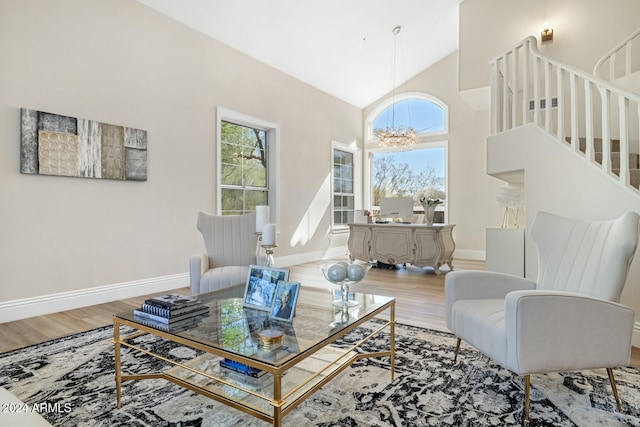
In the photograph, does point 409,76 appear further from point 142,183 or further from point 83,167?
point 83,167

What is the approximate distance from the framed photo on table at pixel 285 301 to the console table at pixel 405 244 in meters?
3.94

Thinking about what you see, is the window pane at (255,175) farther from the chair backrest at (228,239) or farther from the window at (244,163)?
the chair backrest at (228,239)

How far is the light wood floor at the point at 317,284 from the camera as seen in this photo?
9.16 feet

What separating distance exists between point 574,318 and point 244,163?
473 cm

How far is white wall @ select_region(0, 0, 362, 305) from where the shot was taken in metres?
3.21

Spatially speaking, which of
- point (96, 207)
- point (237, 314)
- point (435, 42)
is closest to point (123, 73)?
point (96, 207)

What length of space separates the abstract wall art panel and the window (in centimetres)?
122

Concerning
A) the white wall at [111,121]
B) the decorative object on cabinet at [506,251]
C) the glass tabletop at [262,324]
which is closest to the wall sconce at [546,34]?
the decorative object on cabinet at [506,251]

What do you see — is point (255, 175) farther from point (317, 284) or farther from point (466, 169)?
point (466, 169)

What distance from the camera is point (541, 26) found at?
17.2 ft

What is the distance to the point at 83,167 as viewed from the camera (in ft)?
11.7

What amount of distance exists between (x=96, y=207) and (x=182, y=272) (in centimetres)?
127

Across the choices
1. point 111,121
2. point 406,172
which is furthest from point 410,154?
point 111,121

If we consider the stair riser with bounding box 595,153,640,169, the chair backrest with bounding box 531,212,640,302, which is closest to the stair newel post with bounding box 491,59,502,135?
the stair riser with bounding box 595,153,640,169
